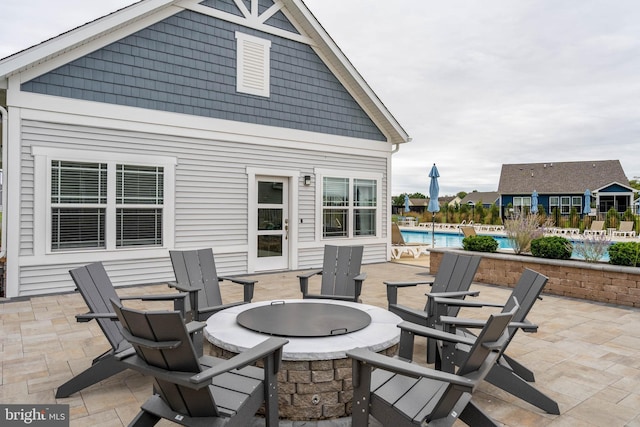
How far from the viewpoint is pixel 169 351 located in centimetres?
181

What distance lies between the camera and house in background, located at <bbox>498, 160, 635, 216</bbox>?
28.3 meters

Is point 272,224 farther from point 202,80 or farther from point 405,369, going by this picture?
point 405,369

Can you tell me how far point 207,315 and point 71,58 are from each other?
5192mm

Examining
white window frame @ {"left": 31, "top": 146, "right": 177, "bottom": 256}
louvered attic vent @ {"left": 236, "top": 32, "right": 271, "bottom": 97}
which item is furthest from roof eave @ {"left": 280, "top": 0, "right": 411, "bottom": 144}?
white window frame @ {"left": 31, "top": 146, "right": 177, "bottom": 256}

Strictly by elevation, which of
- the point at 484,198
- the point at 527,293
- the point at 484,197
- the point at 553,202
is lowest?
the point at 527,293

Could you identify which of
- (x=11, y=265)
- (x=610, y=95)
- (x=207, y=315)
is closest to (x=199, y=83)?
(x=11, y=265)

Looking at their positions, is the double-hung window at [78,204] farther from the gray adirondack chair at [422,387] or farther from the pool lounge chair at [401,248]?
the pool lounge chair at [401,248]

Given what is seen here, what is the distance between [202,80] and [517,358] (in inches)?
273

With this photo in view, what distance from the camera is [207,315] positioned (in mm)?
3920

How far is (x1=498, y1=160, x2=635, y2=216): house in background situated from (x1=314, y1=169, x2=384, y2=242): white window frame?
65.9 ft

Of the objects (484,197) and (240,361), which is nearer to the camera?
(240,361)

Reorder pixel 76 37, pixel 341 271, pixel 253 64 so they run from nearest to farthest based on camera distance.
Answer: pixel 341 271 → pixel 76 37 → pixel 253 64

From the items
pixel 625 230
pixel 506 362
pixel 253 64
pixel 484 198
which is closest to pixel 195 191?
pixel 253 64

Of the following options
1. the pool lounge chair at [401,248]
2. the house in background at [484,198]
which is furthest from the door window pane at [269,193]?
the house in background at [484,198]
